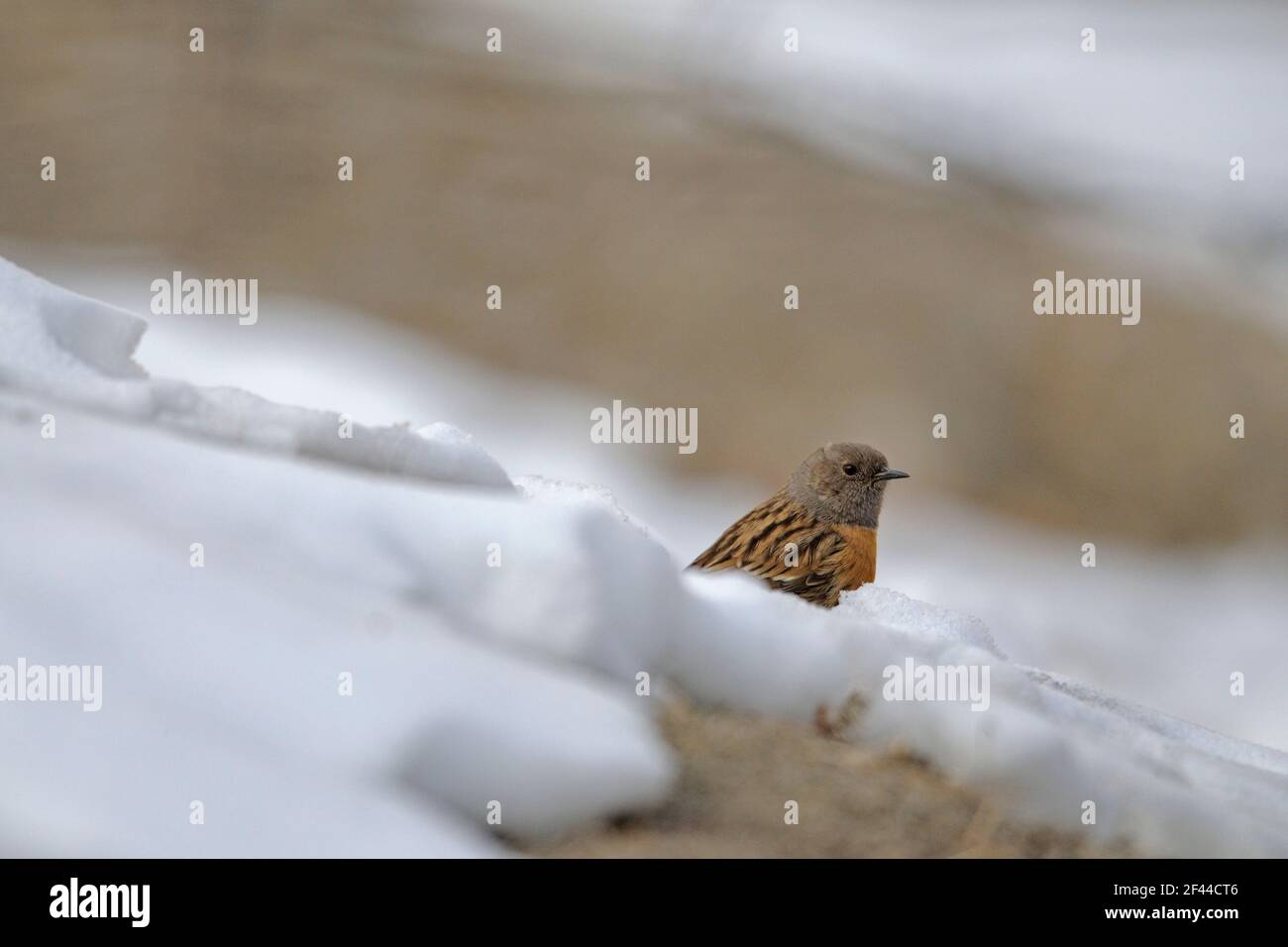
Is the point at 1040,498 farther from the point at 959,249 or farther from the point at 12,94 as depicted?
the point at 12,94

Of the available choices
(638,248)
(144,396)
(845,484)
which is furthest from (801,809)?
(638,248)

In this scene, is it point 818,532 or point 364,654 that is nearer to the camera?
point 364,654

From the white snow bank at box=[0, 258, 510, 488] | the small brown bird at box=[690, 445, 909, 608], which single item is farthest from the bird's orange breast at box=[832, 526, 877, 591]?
the white snow bank at box=[0, 258, 510, 488]

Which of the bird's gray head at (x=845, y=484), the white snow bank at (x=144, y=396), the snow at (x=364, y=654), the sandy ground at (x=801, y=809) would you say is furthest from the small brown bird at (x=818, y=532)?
the sandy ground at (x=801, y=809)

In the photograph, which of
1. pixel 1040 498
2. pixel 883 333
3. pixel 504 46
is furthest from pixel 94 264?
pixel 1040 498

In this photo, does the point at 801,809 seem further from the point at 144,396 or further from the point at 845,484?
the point at 845,484

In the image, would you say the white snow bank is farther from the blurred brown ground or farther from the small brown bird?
the blurred brown ground
